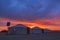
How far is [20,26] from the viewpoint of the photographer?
172 ft

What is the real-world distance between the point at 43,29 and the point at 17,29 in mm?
14756

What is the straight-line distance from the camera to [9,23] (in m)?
53.4

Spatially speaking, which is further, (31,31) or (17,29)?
(31,31)

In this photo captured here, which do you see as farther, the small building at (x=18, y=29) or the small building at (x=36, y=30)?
the small building at (x=36, y=30)

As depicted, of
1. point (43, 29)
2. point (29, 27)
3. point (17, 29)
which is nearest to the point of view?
point (17, 29)

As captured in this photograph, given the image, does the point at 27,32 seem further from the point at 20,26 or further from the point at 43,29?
the point at 43,29

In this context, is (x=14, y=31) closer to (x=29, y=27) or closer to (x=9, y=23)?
(x=9, y=23)

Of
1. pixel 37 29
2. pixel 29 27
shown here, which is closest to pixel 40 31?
pixel 37 29

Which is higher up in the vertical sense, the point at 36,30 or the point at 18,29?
the point at 18,29

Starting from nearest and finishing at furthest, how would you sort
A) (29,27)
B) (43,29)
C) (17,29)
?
1. (17,29)
2. (29,27)
3. (43,29)

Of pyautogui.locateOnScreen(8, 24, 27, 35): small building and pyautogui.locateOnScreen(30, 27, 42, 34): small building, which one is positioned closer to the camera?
pyautogui.locateOnScreen(8, 24, 27, 35): small building

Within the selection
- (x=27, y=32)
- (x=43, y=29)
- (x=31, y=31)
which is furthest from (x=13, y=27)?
(x=43, y=29)

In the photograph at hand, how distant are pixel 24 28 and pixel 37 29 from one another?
9.56 metres

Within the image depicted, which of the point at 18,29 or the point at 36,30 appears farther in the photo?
the point at 36,30
